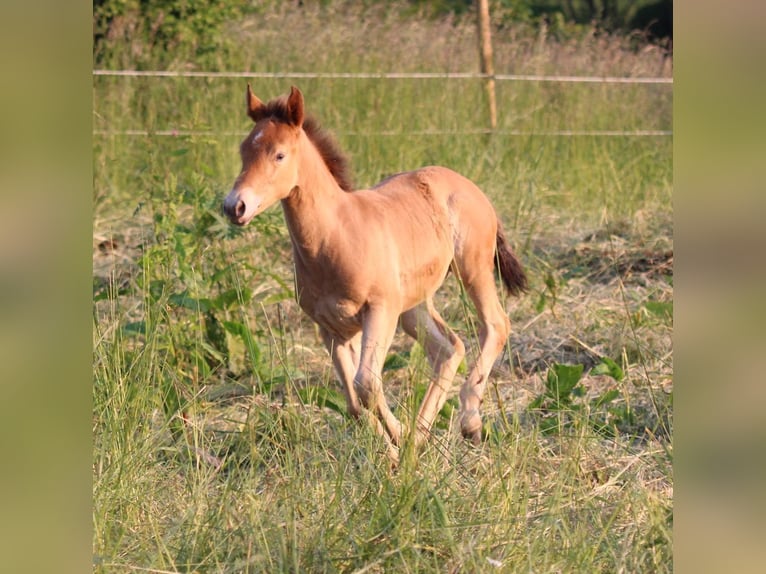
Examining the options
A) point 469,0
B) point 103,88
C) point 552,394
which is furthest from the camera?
point 469,0

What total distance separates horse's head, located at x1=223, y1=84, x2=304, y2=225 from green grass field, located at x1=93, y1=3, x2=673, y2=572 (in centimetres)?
33

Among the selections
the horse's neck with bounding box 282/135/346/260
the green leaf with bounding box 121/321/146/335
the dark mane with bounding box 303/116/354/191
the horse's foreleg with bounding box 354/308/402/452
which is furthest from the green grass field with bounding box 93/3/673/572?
the dark mane with bounding box 303/116/354/191

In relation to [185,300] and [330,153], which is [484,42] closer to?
[330,153]

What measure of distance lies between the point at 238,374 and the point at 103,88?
424 centimetres

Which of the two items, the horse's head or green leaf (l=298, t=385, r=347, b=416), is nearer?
the horse's head

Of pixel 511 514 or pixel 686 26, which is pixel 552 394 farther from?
pixel 686 26

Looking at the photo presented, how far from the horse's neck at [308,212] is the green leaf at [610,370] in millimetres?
1442

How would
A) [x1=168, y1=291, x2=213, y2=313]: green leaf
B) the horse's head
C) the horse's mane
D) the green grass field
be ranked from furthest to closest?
[x1=168, y1=291, x2=213, y2=313]: green leaf < the horse's mane < the horse's head < the green grass field

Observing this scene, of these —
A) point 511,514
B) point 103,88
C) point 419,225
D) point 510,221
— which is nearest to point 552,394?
point 419,225

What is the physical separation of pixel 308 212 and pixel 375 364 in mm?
591

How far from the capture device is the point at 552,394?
13.1 ft

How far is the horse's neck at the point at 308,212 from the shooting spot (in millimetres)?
3725

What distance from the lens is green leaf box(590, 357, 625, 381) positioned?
14.4ft

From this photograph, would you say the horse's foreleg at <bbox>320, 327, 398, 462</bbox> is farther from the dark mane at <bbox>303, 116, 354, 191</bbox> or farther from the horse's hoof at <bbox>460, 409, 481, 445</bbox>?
the dark mane at <bbox>303, 116, 354, 191</bbox>
